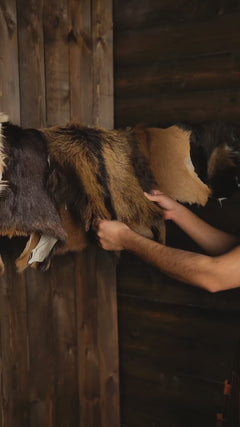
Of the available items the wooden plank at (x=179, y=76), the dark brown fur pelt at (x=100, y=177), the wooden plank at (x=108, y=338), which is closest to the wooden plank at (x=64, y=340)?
the wooden plank at (x=108, y=338)

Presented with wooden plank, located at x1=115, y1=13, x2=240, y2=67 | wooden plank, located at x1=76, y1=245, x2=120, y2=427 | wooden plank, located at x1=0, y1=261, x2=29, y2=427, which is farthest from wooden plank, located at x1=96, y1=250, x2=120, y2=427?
wooden plank, located at x1=115, y1=13, x2=240, y2=67

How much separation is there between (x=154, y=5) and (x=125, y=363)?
163 cm

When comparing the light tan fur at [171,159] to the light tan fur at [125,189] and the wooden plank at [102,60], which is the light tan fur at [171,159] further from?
the wooden plank at [102,60]

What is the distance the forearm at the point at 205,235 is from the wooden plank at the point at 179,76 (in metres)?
0.52

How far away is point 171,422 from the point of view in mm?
2035

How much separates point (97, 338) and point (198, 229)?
31.9 inches

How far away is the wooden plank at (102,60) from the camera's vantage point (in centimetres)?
→ 188

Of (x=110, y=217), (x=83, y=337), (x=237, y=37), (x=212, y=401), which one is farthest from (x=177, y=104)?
(x=212, y=401)

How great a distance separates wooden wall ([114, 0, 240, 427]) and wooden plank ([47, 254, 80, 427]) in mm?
252

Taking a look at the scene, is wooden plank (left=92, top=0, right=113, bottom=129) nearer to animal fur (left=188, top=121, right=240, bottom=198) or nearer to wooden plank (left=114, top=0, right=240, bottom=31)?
wooden plank (left=114, top=0, right=240, bottom=31)

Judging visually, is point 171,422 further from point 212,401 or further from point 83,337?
point 83,337

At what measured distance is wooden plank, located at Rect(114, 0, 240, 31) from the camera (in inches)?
66.6

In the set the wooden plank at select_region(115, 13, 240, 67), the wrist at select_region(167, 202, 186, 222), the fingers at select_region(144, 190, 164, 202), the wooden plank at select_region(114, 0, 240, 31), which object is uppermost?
the wooden plank at select_region(114, 0, 240, 31)

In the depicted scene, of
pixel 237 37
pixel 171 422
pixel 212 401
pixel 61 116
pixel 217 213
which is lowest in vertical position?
pixel 171 422
